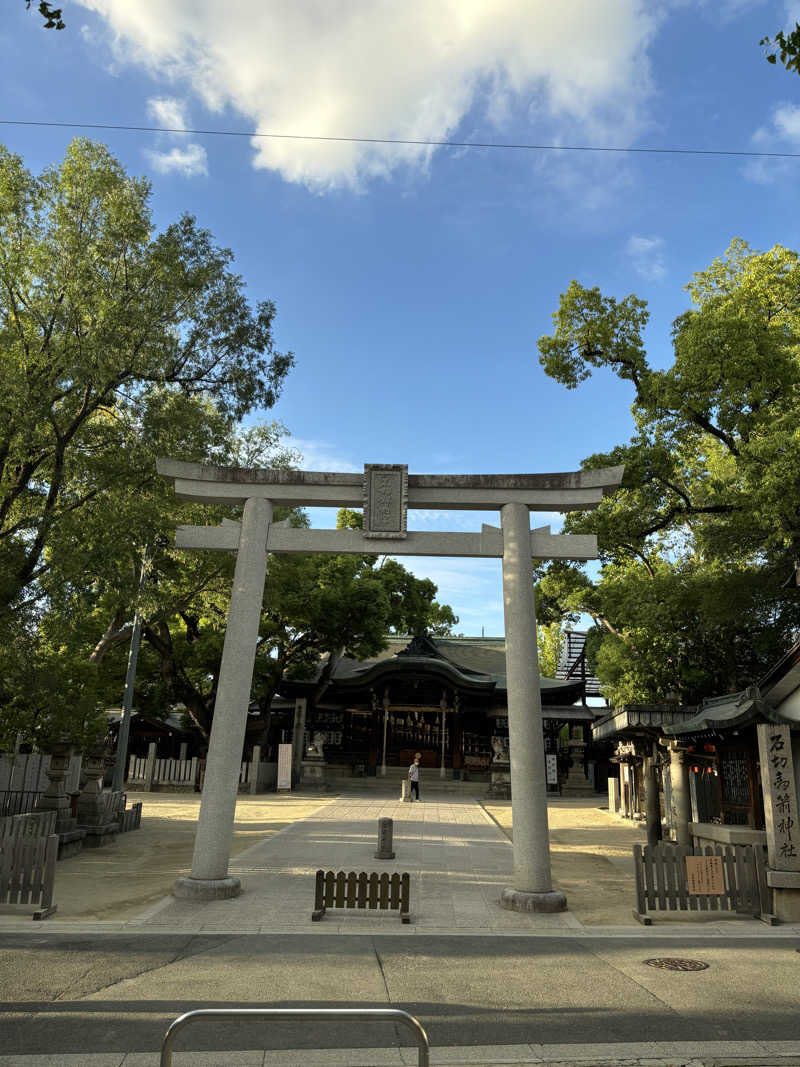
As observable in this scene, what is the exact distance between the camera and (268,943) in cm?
748

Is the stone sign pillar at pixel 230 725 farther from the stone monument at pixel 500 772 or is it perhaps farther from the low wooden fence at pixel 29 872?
the stone monument at pixel 500 772

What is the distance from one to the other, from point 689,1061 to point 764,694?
20.7ft

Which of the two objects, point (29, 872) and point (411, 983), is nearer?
point (411, 983)

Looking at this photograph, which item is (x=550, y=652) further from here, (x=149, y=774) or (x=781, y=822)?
(x=781, y=822)

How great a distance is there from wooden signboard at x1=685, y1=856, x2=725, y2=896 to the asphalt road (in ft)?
2.71

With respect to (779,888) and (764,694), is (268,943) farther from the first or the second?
(764,694)

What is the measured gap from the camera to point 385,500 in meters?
10.9

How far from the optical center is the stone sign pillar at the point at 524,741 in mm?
9438

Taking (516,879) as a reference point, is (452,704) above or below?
above

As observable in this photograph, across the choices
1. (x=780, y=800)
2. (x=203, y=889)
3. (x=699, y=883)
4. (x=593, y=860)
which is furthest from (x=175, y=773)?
(x=780, y=800)

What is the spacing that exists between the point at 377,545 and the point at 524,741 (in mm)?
3629

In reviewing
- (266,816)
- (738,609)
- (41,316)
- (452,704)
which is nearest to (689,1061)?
(738,609)

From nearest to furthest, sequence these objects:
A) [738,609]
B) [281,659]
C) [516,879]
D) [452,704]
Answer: [516,879], [738,609], [281,659], [452,704]

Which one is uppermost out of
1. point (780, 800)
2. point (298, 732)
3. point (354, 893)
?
point (298, 732)
